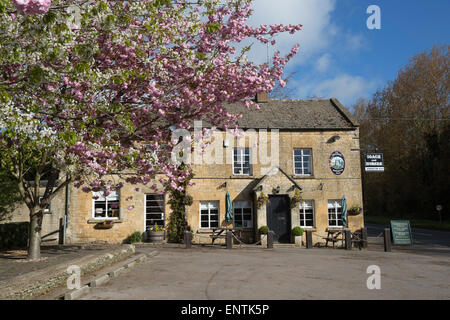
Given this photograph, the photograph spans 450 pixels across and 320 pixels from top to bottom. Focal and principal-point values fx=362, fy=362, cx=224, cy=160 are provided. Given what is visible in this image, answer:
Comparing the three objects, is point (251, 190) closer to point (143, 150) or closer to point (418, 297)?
point (143, 150)

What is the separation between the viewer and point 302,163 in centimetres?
2112

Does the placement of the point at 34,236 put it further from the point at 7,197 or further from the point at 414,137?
the point at 414,137

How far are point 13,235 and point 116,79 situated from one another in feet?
43.1

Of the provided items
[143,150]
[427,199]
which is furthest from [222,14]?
[427,199]

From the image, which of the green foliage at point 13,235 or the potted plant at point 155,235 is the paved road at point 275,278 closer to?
the potted plant at point 155,235

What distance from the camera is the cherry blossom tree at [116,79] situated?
5.91 metres

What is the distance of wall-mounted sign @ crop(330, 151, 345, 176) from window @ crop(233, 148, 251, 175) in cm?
483

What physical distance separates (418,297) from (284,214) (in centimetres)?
1256

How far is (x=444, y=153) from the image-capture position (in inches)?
1415

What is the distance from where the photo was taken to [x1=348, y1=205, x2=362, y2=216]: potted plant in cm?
2021

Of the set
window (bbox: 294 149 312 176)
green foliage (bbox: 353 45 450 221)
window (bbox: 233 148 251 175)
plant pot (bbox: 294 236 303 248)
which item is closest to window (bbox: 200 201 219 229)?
window (bbox: 233 148 251 175)

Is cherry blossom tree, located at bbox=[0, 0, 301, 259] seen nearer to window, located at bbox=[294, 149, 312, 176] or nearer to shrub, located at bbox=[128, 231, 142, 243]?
shrub, located at bbox=[128, 231, 142, 243]

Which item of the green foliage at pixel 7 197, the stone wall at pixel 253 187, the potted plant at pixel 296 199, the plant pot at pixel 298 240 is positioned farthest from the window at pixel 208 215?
the green foliage at pixel 7 197

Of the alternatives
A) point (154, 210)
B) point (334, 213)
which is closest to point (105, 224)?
point (154, 210)
